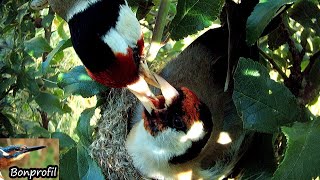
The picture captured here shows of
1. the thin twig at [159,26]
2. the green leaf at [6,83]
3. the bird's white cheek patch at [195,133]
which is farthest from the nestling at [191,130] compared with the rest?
the green leaf at [6,83]

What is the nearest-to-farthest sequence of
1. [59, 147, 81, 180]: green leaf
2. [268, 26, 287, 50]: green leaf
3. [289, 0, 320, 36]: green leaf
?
[59, 147, 81, 180]: green leaf, [289, 0, 320, 36]: green leaf, [268, 26, 287, 50]: green leaf

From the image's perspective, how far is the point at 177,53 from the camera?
1441 mm

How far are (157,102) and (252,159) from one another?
222mm

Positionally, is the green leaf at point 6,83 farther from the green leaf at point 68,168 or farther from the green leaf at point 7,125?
the green leaf at point 68,168

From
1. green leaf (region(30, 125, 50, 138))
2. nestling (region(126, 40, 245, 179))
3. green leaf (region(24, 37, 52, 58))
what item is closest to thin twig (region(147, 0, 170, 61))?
nestling (region(126, 40, 245, 179))

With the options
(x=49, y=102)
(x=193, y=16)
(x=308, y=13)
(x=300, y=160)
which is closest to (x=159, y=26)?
(x=193, y=16)

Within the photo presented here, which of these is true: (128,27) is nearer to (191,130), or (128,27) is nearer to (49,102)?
(191,130)

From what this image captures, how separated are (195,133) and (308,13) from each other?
33 centimetres

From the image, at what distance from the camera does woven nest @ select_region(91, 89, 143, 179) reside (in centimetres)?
122

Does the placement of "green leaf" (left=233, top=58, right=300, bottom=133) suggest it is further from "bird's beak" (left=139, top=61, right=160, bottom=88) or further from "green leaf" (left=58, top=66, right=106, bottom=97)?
"green leaf" (left=58, top=66, right=106, bottom=97)

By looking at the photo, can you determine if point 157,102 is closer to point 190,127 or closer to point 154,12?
point 190,127

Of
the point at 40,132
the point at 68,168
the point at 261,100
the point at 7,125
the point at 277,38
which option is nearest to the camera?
the point at 261,100

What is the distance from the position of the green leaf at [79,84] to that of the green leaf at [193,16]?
7.8 inches

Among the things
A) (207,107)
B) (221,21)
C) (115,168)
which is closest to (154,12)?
(221,21)
